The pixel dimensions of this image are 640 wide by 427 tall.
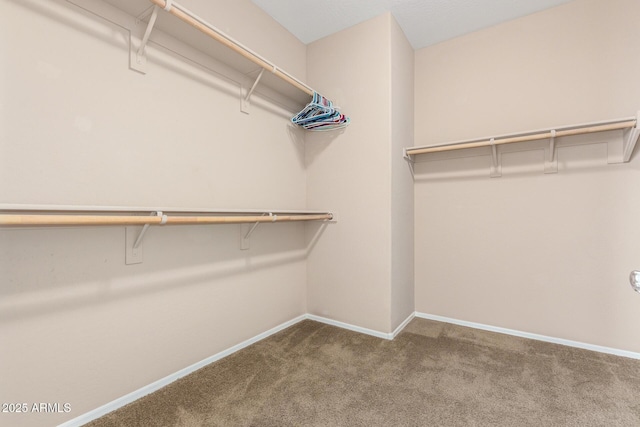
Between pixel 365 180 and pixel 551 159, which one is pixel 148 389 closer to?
pixel 365 180

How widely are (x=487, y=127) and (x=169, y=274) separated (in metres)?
2.59

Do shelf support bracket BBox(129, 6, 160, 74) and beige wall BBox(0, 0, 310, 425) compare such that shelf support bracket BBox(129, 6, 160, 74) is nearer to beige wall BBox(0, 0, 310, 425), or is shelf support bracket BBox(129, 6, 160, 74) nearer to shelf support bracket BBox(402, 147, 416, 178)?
beige wall BBox(0, 0, 310, 425)

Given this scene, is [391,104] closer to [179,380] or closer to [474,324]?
[474,324]

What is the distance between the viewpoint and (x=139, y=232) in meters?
1.45

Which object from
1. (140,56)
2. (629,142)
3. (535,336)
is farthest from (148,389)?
(629,142)

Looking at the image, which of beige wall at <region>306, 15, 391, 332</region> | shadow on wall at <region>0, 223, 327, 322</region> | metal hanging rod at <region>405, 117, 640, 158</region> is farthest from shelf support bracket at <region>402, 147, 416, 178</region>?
shadow on wall at <region>0, 223, 327, 322</region>

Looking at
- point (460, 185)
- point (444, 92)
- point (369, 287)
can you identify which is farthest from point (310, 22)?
point (369, 287)

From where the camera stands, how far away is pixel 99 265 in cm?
132

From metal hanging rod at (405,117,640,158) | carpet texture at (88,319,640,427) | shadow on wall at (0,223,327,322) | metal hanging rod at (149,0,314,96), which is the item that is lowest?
carpet texture at (88,319,640,427)

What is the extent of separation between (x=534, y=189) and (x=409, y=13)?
167 centimetres

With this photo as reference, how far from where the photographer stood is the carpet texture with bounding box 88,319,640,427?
4.37 feet

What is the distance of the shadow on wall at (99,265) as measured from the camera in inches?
43.8

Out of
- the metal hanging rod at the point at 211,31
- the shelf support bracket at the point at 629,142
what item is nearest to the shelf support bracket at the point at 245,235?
the metal hanging rod at the point at 211,31

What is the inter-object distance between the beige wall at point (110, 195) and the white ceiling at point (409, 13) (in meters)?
0.37
